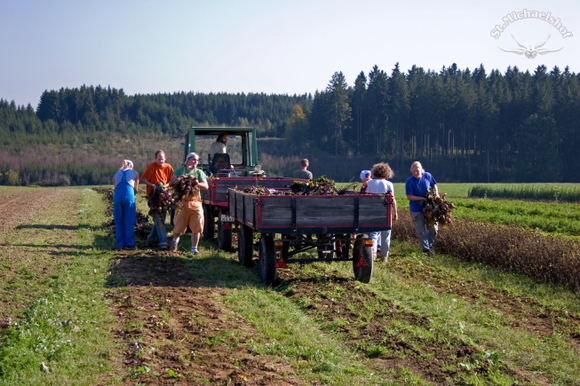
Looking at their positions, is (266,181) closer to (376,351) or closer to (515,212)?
(376,351)

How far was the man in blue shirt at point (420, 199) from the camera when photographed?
11469 millimetres

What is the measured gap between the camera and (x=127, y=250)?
11.1 metres

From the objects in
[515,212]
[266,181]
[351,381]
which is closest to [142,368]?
[351,381]

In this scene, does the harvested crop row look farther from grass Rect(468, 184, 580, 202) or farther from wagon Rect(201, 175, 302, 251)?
grass Rect(468, 184, 580, 202)

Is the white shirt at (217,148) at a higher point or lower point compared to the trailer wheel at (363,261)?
higher

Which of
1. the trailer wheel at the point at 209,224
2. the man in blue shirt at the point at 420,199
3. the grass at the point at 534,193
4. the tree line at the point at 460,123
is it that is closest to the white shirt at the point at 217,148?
the trailer wheel at the point at 209,224

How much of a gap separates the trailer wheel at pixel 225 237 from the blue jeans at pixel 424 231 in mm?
3877

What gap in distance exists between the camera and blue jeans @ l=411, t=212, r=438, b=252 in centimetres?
1158

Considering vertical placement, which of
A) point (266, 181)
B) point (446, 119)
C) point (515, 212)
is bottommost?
point (515, 212)

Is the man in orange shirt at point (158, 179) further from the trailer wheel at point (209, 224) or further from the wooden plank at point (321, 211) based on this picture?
the wooden plank at point (321, 211)

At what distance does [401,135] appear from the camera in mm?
78688

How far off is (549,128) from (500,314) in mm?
67735

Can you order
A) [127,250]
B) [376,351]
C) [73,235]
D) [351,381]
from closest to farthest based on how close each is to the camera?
[351,381] → [376,351] → [127,250] → [73,235]

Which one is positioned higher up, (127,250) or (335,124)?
(335,124)
